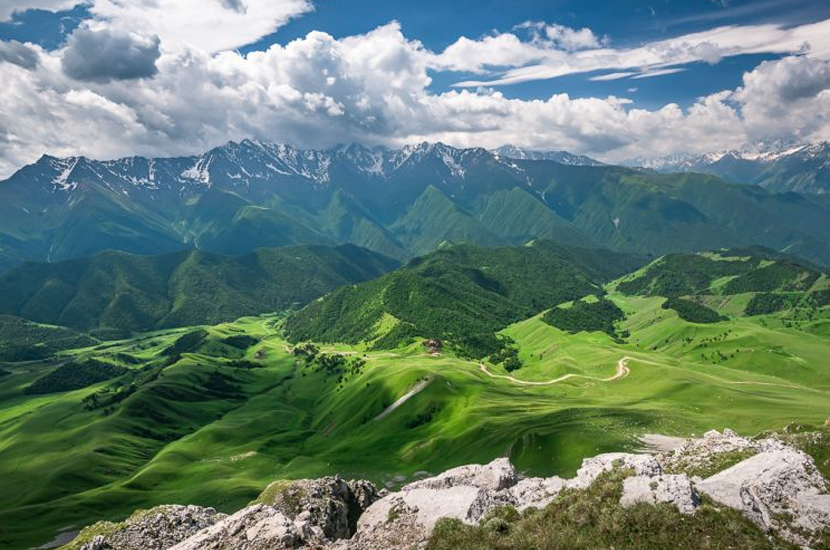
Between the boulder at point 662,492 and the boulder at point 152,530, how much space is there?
43796mm

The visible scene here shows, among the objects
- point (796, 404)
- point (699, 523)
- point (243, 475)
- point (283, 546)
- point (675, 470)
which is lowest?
point (243, 475)

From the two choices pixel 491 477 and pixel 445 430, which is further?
pixel 445 430

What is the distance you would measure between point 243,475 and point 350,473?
43.8m

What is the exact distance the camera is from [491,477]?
51.9 meters

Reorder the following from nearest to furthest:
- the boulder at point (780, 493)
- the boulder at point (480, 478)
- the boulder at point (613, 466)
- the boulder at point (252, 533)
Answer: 1. the boulder at point (780, 493)
2. the boulder at point (613, 466)
3. the boulder at point (252, 533)
4. the boulder at point (480, 478)

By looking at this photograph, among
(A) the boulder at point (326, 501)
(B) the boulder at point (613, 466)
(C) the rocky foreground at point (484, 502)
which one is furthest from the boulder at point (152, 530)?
(B) the boulder at point (613, 466)

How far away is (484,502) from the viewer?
135 ft

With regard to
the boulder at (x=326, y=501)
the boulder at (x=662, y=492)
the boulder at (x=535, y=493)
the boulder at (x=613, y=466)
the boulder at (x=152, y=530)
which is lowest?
the boulder at (x=152, y=530)

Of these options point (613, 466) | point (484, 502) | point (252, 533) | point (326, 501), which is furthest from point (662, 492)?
point (326, 501)

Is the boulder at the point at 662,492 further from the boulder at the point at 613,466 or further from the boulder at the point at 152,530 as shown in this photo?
the boulder at the point at 152,530

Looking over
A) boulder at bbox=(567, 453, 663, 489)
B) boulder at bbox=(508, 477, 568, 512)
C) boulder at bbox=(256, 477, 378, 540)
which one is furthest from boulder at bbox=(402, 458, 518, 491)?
boulder at bbox=(567, 453, 663, 489)

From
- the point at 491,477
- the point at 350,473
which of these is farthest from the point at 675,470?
the point at 350,473

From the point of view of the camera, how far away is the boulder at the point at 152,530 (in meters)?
52.2

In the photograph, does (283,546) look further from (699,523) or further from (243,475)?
(243,475)
